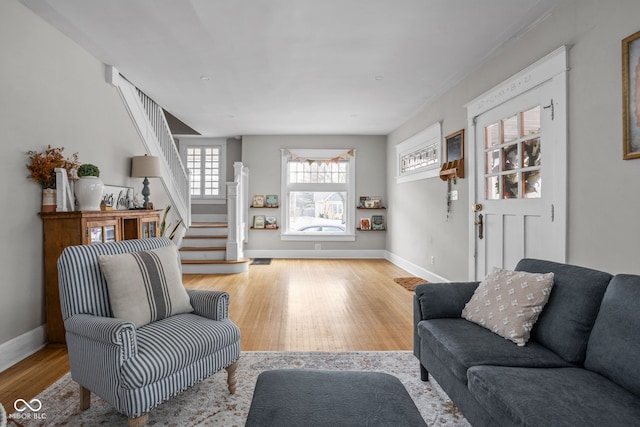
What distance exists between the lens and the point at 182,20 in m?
2.90

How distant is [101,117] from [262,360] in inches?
125

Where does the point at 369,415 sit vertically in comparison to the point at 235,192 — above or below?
below

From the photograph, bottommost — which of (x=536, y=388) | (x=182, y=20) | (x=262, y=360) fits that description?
(x=262, y=360)

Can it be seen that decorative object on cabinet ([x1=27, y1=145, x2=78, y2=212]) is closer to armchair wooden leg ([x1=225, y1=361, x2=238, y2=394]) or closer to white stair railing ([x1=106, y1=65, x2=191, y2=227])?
white stair railing ([x1=106, y1=65, x2=191, y2=227])

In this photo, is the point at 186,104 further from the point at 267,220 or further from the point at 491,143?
the point at 491,143

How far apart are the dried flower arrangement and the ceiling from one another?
112cm

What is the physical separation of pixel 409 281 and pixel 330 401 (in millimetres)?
4111

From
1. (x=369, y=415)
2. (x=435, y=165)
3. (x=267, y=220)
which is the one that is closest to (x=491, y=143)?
(x=435, y=165)

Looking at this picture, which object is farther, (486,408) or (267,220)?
(267,220)

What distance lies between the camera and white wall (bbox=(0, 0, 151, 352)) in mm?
2596

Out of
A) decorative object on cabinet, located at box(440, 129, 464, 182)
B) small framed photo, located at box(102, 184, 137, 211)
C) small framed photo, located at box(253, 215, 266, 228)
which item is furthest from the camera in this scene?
small framed photo, located at box(253, 215, 266, 228)

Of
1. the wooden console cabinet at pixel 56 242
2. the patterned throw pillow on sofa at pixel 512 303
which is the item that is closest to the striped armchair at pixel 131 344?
the wooden console cabinet at pixel 56 242

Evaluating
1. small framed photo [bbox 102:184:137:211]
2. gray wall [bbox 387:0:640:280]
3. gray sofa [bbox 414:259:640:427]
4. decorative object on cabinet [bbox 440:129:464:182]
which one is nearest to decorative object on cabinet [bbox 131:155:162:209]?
small framed photo [bbox 102:184:137:211]

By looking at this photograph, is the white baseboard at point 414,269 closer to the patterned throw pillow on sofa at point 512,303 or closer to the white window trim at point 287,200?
the white window trim at point 287,200
